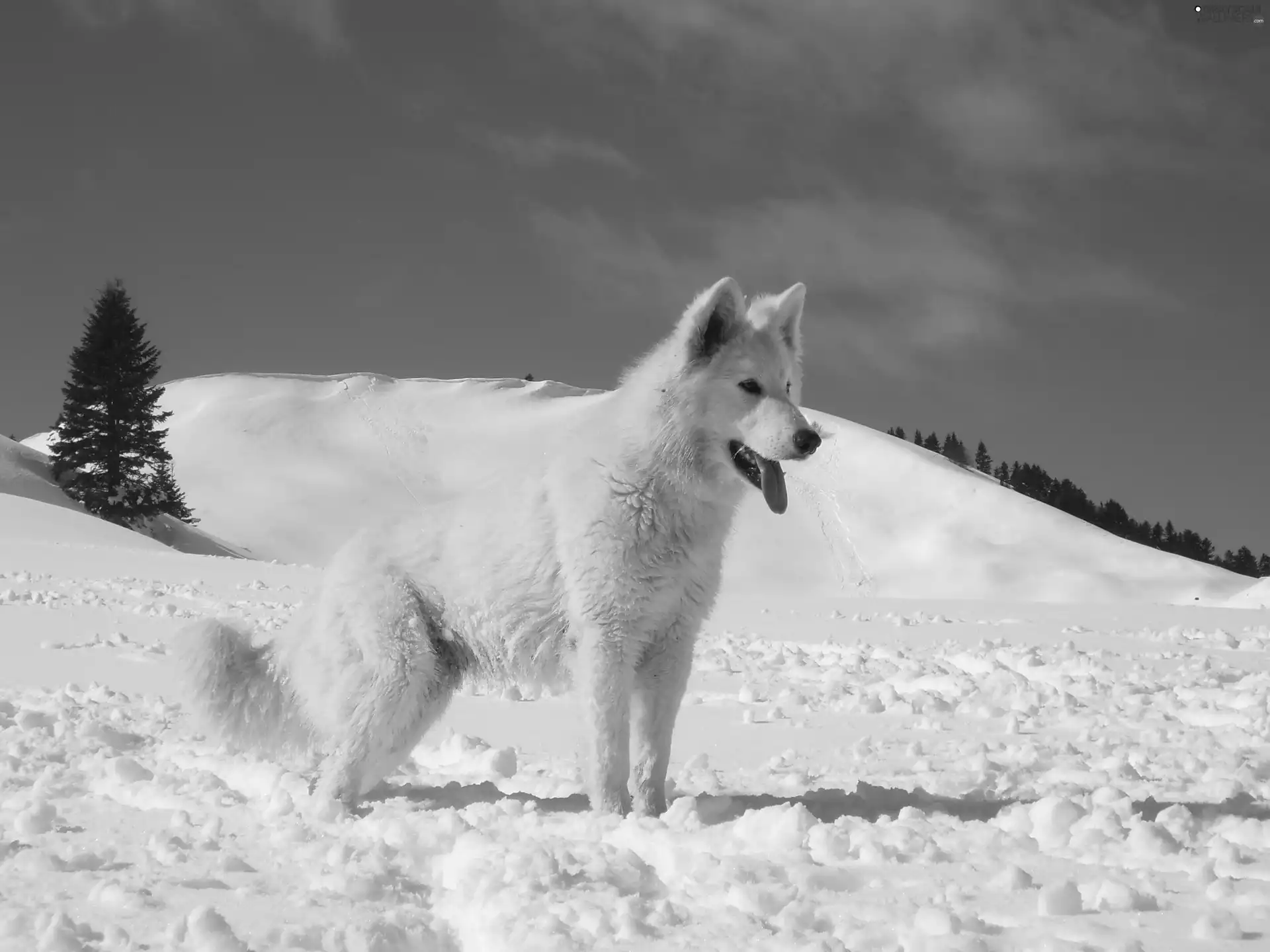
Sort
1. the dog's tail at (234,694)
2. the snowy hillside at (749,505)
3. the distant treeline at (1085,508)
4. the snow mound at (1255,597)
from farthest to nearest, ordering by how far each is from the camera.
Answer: the distant treeline at (1085,508)
the snowy hillside at (749,505)
the snow mound at (1255,597)
the dog's tail at (234,694)

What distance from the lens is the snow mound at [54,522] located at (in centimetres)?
2378

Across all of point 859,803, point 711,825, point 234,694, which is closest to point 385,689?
point 234,694

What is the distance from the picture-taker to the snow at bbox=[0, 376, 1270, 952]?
9.87ft

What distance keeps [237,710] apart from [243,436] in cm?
6053

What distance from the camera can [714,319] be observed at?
4641 mm

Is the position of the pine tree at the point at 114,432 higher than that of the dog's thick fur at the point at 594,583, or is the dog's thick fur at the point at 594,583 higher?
the pine tree at the point at 114,432

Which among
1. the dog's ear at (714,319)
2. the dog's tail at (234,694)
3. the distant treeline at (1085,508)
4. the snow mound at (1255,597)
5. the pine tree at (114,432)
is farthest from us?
the distant treeline at (1085,508)

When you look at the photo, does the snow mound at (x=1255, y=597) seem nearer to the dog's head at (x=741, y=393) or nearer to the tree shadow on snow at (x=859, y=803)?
the tree shadow on snow at (x=859, y=803)

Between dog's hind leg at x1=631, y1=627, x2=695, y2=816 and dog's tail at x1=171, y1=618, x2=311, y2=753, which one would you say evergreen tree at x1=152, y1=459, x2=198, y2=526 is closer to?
dog's tail at x1=171, y1=618, x2=311, y2=753

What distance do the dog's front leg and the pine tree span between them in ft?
132

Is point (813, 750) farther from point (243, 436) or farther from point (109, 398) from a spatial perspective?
point (243, 436)

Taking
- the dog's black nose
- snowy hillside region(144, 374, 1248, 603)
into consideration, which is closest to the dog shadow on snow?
the dog's black nose

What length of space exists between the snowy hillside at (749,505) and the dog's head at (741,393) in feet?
126

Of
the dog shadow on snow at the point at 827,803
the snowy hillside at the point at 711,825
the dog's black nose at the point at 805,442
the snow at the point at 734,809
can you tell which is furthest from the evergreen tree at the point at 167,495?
the dog's black nose at the point at 805,442
